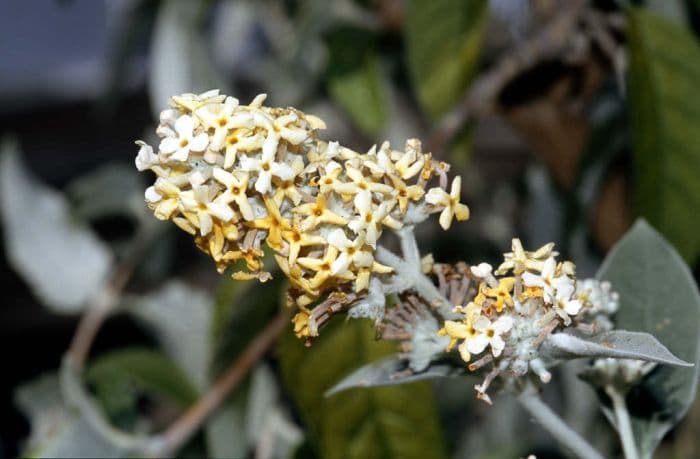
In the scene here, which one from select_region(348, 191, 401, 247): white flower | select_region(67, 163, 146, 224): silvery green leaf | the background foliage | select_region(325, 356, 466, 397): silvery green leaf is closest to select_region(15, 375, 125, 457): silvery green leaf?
the background foliage

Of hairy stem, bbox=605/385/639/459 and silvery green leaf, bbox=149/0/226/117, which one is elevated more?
silvery green leaf, bbox=149/0/226/117

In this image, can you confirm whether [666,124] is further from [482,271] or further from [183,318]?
[183,318]

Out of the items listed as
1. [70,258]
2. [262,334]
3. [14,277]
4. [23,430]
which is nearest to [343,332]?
[262,334]

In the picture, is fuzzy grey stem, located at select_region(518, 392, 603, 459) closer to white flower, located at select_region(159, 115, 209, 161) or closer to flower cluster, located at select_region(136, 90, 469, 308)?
flower cluster, located at select_region(136, 90, 469, 308)

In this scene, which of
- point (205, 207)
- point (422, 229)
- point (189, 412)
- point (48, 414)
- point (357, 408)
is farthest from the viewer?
point (422, 229)

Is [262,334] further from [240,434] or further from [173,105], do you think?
[173,105]

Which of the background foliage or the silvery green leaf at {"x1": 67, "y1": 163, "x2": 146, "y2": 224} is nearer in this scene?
the background foliage

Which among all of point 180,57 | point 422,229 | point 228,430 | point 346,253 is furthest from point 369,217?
point 422,229
